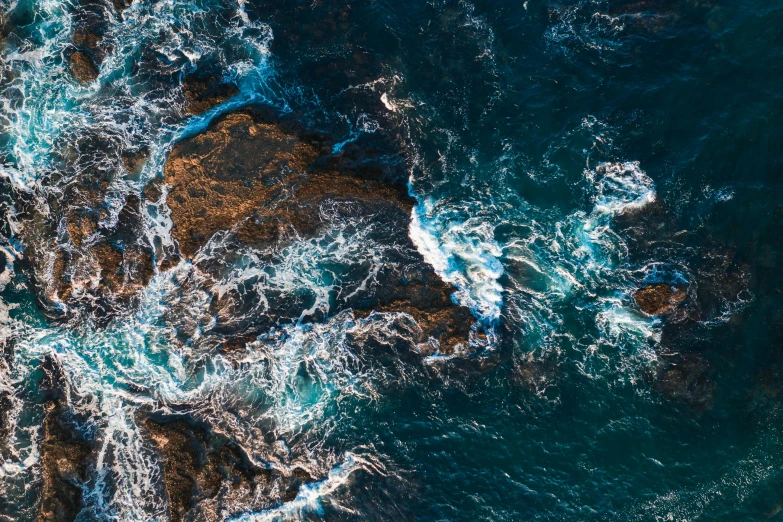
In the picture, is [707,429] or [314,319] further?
[314,319]

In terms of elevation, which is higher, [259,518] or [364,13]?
[364,13]

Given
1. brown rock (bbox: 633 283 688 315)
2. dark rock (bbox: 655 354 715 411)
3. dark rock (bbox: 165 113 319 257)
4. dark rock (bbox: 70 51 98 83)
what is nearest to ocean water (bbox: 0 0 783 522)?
dark rock (bbox: 655 354 715 411)

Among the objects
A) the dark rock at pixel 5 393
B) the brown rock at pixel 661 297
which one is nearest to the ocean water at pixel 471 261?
the dark rock at pixel 5 393

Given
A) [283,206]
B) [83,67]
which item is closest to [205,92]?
[83,67]

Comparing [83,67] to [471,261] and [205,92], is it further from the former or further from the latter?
[471,261]

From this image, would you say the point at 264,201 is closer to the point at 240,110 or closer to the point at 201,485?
the point at 240,110

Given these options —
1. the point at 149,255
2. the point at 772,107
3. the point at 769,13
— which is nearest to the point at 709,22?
the point at 769,13
